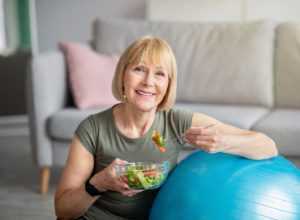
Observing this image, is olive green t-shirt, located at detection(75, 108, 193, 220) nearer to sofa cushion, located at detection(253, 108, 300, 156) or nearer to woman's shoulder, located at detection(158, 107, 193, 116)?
woman's shoulder, located at detection(158, 107, 193, 116)

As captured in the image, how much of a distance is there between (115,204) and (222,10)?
8.67 ft

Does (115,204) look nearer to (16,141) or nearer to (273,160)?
(273,160)

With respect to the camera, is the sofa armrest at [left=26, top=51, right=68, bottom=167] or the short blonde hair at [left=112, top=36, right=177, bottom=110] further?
the sofa armrest at [left=26, top=51, right=68, bottom=167]

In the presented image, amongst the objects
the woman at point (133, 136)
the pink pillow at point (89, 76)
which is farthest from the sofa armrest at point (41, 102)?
the woman at point (133, 136)

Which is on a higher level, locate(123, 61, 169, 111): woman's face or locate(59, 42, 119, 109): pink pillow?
locate(123, 61, 169, 111): woman's face

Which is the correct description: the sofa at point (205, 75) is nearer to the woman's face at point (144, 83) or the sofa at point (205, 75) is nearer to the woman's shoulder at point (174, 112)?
the woman's shoulder at point (174, 112)

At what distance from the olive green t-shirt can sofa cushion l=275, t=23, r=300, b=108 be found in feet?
5.10

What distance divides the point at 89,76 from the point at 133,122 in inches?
58.2

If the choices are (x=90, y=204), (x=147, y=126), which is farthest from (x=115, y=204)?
(x=147, y=126)

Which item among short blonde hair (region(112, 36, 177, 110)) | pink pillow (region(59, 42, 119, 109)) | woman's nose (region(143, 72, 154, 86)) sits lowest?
pink pillow (region(59, 42, 119, 109))

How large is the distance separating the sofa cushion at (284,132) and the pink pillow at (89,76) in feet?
3.04

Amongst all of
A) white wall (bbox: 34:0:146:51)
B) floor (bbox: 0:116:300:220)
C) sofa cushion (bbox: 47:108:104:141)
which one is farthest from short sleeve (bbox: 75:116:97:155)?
white wall (bbox: 34:0:146:51)

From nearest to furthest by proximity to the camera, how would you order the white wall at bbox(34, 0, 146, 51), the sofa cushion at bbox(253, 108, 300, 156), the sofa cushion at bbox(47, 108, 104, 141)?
1. the sofa cushion at bbox(253, 108, 300, 156)
2. the sofa cushion at bbox(47, 108, 104, 141)
3. the white wall at bbox(34, 0, 146, 51)

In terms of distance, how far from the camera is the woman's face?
174 cm
